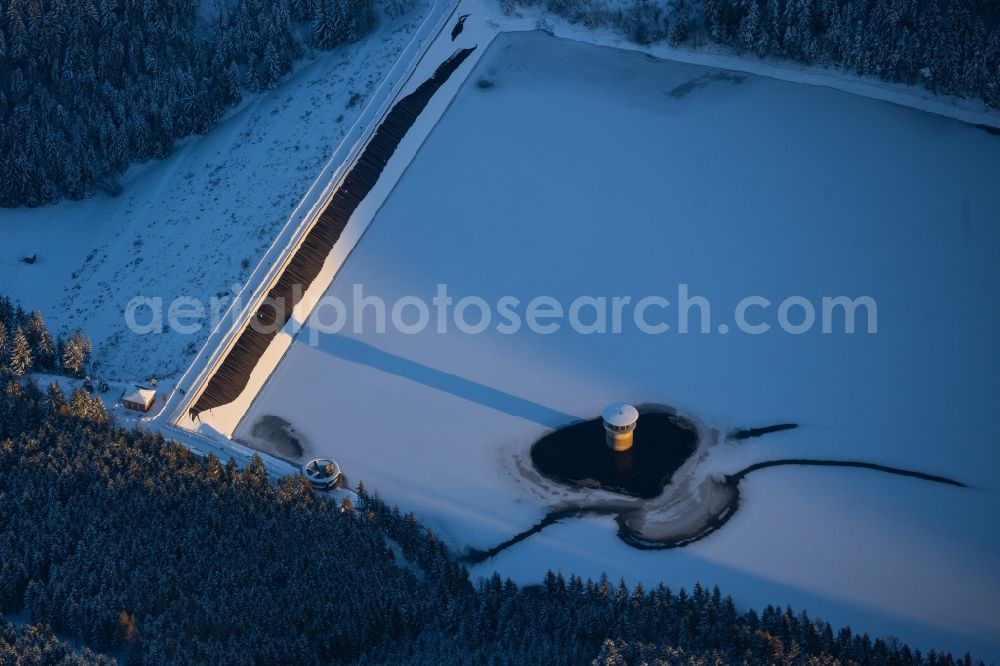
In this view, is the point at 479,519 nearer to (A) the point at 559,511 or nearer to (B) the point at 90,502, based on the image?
(A) the point at 559,511

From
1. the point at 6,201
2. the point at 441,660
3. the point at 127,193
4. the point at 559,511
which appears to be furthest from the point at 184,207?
the point at 441,660

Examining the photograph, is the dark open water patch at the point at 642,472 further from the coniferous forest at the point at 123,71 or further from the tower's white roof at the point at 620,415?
the coniferous forest at the point at 123,71

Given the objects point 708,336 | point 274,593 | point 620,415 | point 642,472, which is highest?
point 620,415

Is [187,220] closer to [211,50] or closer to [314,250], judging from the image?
[314,250]

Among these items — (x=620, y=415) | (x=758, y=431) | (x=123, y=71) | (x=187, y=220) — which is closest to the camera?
(x=620, y=415)

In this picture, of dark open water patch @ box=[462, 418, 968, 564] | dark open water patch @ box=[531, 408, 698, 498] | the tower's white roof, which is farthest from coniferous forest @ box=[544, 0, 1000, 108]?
the tower's white roof

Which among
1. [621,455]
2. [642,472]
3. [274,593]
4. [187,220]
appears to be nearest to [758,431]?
[642,472]

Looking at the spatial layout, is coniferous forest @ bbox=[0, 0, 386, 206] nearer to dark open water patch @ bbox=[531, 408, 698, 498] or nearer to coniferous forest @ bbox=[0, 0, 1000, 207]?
coniferous forest @ bbox=[0, 0, 1000, 207]
